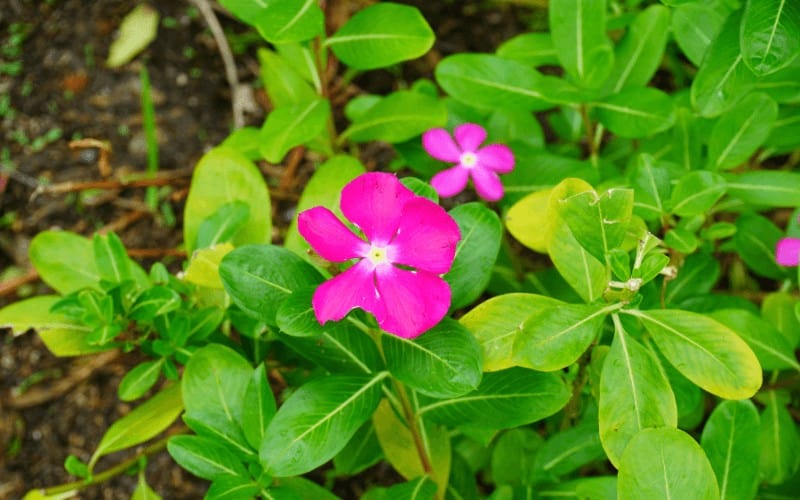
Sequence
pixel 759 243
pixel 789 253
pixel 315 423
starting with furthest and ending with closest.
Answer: pixel 759 243
pixel 789 253
pixel 315 423

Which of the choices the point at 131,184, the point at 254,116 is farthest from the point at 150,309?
the point at 254,116

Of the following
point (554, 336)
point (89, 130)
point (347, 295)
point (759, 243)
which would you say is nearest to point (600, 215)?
point (554, 336)

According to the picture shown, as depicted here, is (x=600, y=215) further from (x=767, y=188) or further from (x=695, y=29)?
(x=695, y=29)

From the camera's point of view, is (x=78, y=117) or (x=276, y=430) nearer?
(x=276, y=430)

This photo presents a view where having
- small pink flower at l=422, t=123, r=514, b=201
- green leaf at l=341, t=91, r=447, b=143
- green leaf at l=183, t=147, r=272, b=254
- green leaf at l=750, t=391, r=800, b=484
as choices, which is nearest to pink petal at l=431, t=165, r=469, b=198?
small pink flower at l=422, t=123, r=514, b=201

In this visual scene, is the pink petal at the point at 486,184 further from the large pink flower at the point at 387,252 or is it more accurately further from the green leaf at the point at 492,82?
the large pink flower at the point at 387,252

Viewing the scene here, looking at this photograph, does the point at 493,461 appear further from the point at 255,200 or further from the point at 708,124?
the point at 708,124
